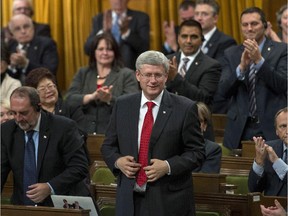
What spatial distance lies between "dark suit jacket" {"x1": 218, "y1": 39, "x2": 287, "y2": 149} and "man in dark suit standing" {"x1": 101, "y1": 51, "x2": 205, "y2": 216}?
1281 millimetres

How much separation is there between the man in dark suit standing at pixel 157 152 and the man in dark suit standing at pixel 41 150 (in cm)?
33

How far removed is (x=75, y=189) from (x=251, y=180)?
1.04 meters

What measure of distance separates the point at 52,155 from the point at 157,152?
679mm

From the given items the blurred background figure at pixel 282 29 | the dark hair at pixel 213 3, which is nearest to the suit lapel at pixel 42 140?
the blurred background figure at pixel 282 29

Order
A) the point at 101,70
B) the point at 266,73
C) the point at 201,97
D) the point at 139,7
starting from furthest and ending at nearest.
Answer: the point at 139,7
the point at 101,70
the point at 201,97
the point at 266,73

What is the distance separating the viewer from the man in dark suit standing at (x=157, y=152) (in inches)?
197

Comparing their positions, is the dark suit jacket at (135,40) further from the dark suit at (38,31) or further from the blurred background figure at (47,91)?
the blurred background figure at (47,91)

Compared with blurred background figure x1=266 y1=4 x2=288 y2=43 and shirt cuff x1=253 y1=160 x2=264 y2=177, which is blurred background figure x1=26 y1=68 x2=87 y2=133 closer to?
shirt cuff x1=253 y1=160 x2=264 y2=177

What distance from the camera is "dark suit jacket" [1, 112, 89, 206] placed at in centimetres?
534

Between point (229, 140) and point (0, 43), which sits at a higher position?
point (0, 43)

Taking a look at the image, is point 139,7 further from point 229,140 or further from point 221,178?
point 221,178

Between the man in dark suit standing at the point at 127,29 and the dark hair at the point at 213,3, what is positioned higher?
the dark hair at the point at 213,3

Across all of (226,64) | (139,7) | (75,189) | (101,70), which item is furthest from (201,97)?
(139,7)

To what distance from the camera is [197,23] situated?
687 cm
